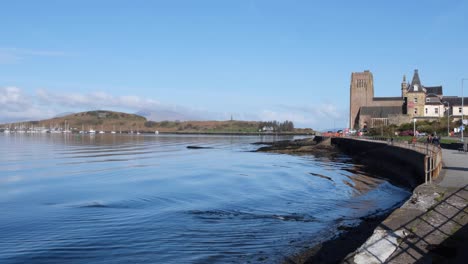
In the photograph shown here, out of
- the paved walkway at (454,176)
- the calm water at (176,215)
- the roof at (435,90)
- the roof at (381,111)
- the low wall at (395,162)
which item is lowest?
the calm water at (176,215)

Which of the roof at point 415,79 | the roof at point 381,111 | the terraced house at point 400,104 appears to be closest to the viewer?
the terraced house at point 400,104

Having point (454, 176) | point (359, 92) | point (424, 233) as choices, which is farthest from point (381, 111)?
point (424, 233)

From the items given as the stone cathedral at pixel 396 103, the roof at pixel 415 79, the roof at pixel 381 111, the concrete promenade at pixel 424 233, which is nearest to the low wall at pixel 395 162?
the concrete promenade at pixel 424 233

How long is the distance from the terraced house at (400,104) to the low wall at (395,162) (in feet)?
148

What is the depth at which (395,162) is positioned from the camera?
32875 millimetres

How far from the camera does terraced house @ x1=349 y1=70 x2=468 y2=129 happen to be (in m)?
99.9

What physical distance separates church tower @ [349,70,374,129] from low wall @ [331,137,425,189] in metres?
90.5

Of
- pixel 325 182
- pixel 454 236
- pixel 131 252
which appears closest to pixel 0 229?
pixel 131 252

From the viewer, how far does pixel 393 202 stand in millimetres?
19234

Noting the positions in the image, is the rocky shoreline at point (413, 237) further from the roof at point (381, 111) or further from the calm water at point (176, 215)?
the roof at point (381, 111)

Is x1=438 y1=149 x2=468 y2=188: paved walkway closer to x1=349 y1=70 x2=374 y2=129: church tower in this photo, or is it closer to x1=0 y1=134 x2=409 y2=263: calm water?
x1=0 y1=134 x2=409 y2=263: calm water

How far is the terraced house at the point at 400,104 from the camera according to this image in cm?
9994

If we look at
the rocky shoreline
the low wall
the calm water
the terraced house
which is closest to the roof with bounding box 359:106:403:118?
the terraced house

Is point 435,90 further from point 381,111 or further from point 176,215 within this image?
point 176,215
